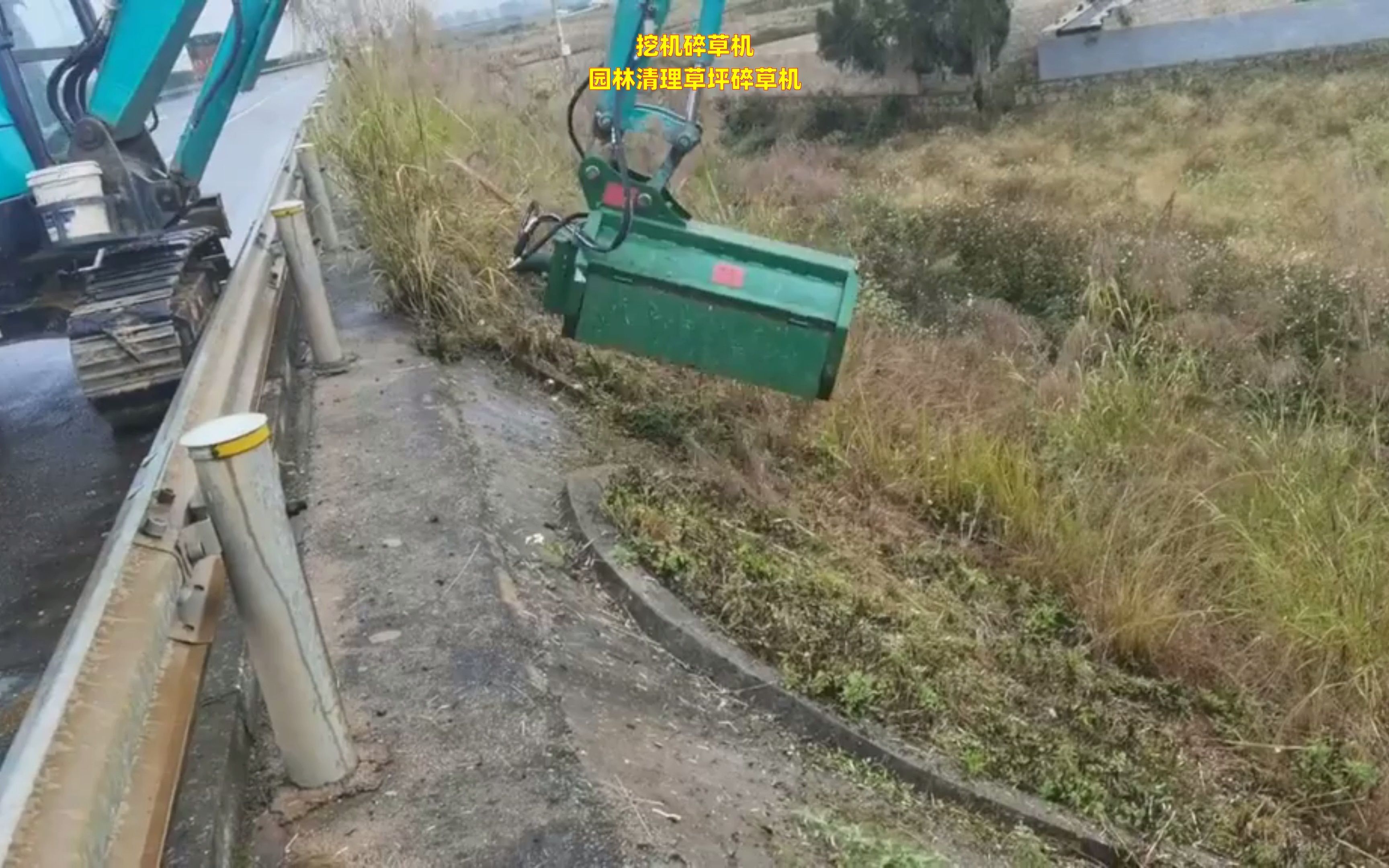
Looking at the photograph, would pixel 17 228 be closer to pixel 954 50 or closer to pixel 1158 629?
pixel 1158 629

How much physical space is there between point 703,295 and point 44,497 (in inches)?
121

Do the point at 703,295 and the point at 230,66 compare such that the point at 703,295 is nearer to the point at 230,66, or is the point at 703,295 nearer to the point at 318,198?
the point at 318,198

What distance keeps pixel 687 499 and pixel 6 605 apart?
8.20 feet

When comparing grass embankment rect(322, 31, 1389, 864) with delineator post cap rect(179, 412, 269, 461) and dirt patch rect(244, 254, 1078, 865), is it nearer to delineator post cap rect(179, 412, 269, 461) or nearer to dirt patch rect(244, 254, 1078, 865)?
dirt patch rect(244, 254, 1078, 865)

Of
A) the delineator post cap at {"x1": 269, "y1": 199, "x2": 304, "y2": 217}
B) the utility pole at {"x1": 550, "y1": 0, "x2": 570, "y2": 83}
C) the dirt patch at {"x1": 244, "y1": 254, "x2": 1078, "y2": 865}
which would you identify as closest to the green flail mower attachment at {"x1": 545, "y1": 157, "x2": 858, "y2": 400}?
the dirt patch at {"x1": 244, "y1": 254, "x2": 1078, "y2": 865}

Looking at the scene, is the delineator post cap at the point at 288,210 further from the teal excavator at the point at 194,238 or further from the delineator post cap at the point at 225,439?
the delineator post cap at the point at 225,439

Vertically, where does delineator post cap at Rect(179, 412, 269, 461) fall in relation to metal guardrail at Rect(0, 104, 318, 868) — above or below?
above

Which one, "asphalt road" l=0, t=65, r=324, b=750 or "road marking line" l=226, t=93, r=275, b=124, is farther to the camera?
"road marking line" l=226, t=93, r=275, b=124

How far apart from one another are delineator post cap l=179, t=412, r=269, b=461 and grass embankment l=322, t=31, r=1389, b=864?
1819mm

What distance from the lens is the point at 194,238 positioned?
6262 millimetres

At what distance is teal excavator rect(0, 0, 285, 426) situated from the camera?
5.18m

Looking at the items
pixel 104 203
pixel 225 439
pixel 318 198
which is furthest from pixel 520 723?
pixel 318 198

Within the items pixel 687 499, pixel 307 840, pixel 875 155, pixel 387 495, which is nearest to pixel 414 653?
pixel 307 840

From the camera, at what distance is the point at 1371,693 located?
3834 mm
